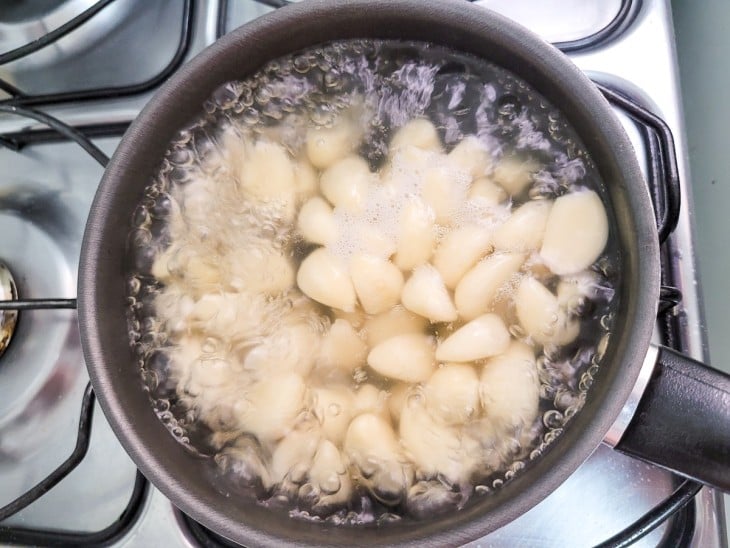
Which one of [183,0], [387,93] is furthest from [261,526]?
[183,0]

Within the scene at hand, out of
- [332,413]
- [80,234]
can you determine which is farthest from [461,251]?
[80,234]

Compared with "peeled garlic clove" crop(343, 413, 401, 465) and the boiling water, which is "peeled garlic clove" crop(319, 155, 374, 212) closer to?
the boiling water

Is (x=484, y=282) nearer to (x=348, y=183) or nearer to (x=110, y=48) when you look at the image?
(x=348, y=183)

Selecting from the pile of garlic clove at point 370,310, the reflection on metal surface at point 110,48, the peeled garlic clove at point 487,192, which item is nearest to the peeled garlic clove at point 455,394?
the pile of garlic clove at point 370,310

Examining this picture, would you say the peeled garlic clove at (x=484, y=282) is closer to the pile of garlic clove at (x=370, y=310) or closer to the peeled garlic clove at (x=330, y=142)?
the pile of garlic clove at (x=370, y=310)

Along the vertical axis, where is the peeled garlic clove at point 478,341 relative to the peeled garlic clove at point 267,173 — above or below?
below

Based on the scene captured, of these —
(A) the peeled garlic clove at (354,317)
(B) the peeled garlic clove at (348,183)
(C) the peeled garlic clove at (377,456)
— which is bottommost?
(C) the peeled garlic clove at (377,456)
